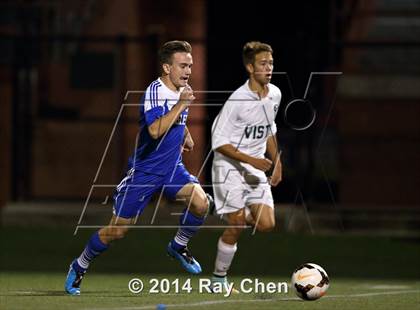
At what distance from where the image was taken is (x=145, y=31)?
73.0 feet

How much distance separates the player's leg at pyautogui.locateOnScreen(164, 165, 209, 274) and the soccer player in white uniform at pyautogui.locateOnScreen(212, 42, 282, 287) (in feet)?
0.93

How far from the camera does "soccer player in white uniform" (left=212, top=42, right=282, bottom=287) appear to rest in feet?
39.9

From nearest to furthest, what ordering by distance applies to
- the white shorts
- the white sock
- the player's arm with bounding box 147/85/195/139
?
the player's arm with bounding box 147/85/195/139 → the white sock → the white shorts

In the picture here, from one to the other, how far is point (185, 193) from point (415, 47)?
9.29 m

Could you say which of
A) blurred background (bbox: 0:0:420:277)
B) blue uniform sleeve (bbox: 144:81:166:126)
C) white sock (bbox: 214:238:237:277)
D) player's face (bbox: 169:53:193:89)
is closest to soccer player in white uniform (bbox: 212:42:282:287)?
white sock (bbox: 214:238:237:277)

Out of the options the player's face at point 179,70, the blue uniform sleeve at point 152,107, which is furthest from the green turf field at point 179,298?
the player's face at point 179,70

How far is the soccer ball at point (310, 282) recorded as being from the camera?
11164 mm

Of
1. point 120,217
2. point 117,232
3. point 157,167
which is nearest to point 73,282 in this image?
point 117,232

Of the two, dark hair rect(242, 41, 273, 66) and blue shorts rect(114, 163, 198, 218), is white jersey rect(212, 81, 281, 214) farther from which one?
blue shorts rect(114, 163, 198, 218)

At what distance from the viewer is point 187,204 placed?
12.0 metres

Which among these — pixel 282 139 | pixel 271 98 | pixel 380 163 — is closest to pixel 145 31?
pixel 282 139

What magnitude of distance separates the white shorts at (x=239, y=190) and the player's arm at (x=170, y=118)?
126cm

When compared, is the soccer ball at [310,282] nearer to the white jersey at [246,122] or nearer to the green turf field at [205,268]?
the green turf field at [205,268]

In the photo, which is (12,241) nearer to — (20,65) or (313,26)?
(20,65)
